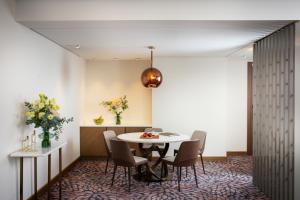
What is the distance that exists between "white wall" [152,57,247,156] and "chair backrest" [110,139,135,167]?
7.45 feet

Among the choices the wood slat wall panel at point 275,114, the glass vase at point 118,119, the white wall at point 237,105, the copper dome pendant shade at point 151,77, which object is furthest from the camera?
the white wall at point 237,105

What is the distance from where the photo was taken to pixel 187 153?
4535 millimetres

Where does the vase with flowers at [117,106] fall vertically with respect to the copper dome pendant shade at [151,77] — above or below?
below

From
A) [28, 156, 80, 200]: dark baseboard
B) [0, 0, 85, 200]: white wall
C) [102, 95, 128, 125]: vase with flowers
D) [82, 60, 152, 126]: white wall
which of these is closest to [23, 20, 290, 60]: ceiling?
[0, 0, 85, 200]: white wall

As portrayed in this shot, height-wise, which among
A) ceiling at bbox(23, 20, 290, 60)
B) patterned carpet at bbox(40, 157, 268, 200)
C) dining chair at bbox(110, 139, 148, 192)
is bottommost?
patterned carpet at bbox(40, 157, 268, 200)

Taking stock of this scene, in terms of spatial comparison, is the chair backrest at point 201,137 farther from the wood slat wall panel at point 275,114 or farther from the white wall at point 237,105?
the white wall at point 237,105

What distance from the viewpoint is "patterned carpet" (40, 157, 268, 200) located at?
14.3 feet

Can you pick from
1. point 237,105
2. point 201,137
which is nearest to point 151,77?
point 201,137

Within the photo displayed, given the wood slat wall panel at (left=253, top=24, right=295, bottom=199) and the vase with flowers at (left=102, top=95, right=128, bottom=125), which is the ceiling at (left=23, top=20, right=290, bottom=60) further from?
the vase with flowers at (left=102, top=95, right=128, bottom=125)

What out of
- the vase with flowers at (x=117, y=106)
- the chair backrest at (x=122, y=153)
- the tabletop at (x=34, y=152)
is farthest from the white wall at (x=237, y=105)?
the tabletop at (x=34, y=152)

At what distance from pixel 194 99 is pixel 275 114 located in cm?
288

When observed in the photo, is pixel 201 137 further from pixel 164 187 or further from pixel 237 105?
pixel 237 105

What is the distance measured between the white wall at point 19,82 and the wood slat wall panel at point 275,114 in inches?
140

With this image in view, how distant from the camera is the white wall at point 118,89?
7.34 m
